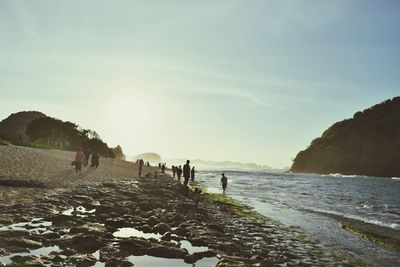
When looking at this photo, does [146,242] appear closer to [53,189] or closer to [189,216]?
[189,216]

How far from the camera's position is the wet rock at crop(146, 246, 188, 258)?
33.4 ft

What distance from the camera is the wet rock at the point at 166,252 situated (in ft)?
33.4

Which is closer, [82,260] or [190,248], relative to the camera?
[82,260]

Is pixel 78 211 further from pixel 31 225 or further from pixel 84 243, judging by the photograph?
pixel 84 243

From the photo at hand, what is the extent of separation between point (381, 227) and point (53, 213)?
19977 mm

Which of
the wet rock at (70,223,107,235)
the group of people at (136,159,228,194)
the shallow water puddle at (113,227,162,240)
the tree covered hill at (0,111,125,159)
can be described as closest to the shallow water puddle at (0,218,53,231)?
the wet rock at (70,223,107,235)

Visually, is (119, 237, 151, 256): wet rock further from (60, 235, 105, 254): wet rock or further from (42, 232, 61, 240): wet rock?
(42, 232, 61, 240): wet rock

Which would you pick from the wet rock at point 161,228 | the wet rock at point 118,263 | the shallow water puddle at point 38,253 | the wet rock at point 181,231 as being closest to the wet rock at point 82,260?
the wet rock at point 118,263

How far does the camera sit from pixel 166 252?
10305mm

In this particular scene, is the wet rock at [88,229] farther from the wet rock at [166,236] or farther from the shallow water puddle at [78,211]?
the shallow water puddle at [78,211]

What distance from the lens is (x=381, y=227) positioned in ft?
73.3

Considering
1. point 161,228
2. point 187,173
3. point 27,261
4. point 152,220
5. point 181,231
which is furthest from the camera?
point 187,173

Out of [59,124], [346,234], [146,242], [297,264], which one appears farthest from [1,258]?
[59,124]

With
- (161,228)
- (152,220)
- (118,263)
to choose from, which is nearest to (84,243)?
(118,263)
